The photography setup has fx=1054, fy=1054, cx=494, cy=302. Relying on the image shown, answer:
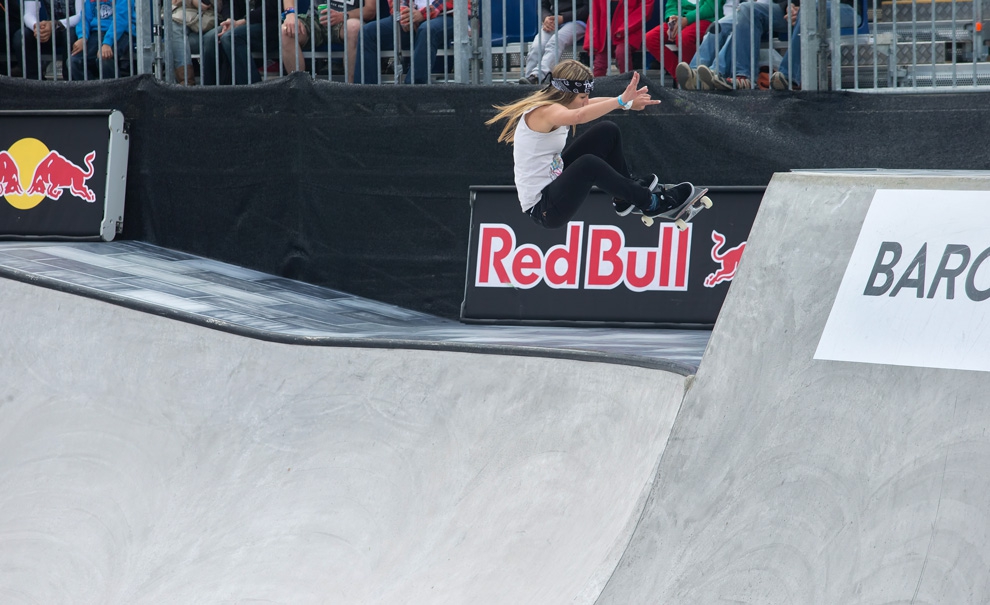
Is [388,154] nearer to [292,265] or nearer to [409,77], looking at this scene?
[409,77]

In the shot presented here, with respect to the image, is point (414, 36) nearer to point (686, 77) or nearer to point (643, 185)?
point (686, 77)

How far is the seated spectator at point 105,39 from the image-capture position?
982 cm

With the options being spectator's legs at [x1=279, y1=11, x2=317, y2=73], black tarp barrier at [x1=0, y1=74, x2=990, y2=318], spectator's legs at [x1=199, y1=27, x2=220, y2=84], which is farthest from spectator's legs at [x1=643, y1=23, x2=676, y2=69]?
spectator's legs at [x1=199, y1=27, x2=220, y2=84]

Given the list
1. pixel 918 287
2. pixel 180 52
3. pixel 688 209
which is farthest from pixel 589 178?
pixel 180 52

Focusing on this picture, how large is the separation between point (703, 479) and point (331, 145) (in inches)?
223

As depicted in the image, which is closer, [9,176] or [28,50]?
[9,176]

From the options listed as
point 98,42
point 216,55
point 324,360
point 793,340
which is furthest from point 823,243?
point 98,42

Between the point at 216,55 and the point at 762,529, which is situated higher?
the point at 216,55

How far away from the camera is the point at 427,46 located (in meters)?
8.95

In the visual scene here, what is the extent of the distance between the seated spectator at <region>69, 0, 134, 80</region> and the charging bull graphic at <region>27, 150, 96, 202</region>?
2.66 ft

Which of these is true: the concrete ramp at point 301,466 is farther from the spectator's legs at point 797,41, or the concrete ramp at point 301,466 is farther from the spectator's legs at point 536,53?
the spectator's legs at point 797,41

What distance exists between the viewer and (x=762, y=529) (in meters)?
4.18

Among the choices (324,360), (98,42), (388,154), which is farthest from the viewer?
(98,42)

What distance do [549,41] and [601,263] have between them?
6.37 feet
